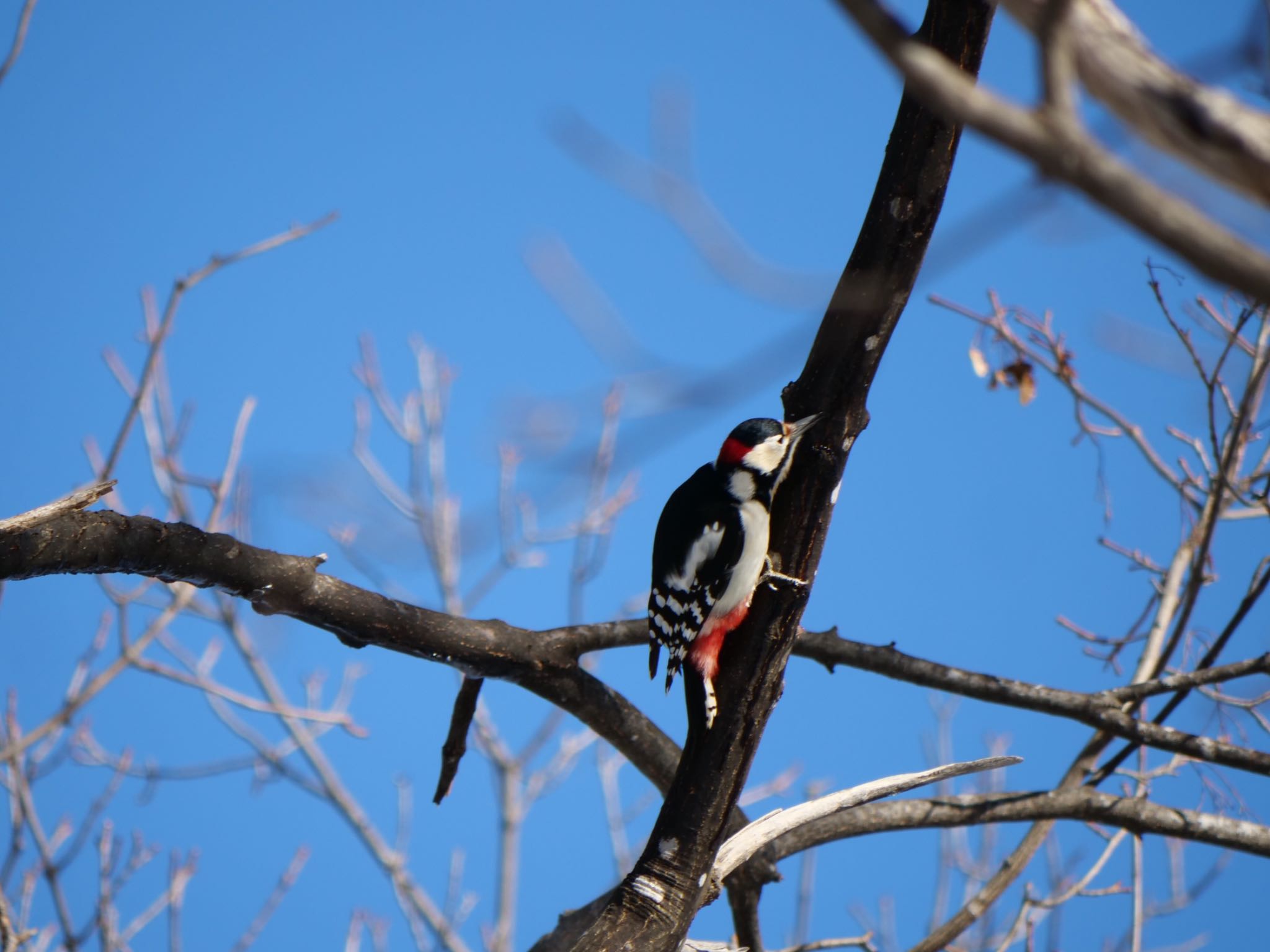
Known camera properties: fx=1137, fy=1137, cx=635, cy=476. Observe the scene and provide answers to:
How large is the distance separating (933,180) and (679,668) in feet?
4.43

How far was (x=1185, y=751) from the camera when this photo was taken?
8.83ft

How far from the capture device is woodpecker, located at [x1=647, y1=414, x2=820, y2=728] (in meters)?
2.60

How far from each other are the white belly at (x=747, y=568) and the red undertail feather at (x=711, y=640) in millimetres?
15

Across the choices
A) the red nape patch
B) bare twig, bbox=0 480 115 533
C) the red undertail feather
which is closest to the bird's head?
the red nape patch

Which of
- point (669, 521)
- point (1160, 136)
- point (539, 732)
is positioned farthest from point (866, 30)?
point (539, 732)

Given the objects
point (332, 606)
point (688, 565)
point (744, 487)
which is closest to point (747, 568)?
point (688, 565)

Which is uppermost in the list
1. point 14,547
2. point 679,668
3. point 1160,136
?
point 679,668

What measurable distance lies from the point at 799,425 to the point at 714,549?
2.16 feet

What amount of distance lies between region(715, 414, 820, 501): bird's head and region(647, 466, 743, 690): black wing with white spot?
5 centimetres

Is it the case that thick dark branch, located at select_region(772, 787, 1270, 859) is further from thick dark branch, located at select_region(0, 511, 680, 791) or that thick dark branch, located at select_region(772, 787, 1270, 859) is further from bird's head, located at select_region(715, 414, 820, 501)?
bird's head, located at select_region(715, 414, 820, 501)

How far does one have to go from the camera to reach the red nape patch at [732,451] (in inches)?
115

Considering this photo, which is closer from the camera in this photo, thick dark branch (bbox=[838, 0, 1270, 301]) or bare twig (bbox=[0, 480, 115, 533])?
thick dark branch (bbox=[838, 0, 1270, 301])

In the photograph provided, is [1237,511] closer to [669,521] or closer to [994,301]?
[994,301]

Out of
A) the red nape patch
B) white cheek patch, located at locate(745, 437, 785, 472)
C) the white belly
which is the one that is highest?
the red nape patch
